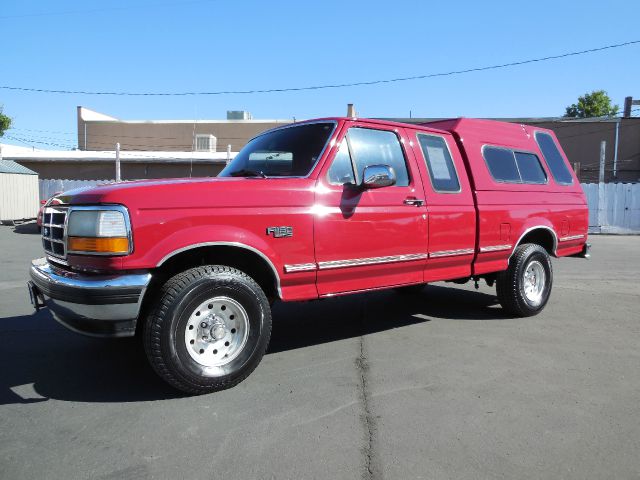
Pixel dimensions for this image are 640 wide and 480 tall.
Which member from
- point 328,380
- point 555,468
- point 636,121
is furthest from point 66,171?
point 636,121

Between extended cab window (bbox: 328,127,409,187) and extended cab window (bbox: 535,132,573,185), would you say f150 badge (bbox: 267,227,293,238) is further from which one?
extended cab window (bbox: 535,132,573,185)

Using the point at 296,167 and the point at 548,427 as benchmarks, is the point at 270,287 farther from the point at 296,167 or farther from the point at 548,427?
the point at 548,427

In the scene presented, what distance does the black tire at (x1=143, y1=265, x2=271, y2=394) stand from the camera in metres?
3.22

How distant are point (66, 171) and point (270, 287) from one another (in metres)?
24.9

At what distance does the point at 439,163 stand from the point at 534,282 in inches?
84.1

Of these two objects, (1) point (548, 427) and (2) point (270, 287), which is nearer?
(1) point (548, 427)

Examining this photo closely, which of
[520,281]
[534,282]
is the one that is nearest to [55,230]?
[520,281]

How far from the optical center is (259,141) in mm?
4852

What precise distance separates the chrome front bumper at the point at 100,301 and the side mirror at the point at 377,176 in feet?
6.01

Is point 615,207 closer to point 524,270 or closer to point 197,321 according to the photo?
point 524,270

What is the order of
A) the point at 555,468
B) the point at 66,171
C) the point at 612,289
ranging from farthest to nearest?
the point at 66,171 → the point at 612,289 → the point at 555,468

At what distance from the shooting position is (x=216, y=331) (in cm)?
351

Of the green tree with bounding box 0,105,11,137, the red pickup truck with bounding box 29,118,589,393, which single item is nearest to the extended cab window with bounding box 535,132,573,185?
the red pickup truck with bounding box 29,118,589,393

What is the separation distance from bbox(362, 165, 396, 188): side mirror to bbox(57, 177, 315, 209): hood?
0.44 m
